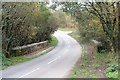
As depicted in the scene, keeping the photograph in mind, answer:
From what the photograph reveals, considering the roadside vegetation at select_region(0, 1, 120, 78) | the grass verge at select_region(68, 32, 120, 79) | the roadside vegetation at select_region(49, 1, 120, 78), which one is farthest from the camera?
the roadside vegetation at select_region(0, 1, 120, 78)

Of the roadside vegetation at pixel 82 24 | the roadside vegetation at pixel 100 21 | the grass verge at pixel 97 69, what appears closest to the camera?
the grass verge at pixel 97 69

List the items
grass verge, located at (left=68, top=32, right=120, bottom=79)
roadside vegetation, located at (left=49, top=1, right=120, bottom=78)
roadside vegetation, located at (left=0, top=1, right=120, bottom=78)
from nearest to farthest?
1. grass verge, located at (left=68, top=32, right=120, bottom=79)
2. roadside vegetation, located at (left=49, top=1, right=120, bottom=78)
3. roadside vegetation, located at (left=0, top=1, right=120, bottom=78)

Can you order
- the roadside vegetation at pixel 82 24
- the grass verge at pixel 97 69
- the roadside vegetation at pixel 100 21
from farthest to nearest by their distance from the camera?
1. the roadside vegetation at pixel 82 24
2. the roadside vegetation at pixel 100 21
3. the grass verge at pixel 97 69

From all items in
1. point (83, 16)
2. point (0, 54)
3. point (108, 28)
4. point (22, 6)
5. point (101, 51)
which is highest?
point (22, 6)

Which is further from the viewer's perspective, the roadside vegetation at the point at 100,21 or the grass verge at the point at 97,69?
the roadside vegetation at the point at 100,21

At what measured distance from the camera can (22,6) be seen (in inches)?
681

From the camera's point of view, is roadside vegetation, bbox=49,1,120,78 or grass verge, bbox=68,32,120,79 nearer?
grass verge, bbox=68,32,120,79

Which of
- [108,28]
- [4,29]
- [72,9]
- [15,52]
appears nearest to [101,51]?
[108,28]

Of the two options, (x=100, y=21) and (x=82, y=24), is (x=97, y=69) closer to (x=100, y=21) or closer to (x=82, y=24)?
(x=100, y=21)

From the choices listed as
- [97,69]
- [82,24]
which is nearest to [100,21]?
[82,24]

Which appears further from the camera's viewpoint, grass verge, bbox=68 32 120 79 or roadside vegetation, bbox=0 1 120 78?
roadside vegetation, bbox=0 1 120 78

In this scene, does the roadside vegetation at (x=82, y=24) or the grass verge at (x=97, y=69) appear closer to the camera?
the grass verge at (x=97, y=69)

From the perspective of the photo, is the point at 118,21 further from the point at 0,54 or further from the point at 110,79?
the point at 0,54

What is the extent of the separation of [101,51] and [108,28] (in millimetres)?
5610
